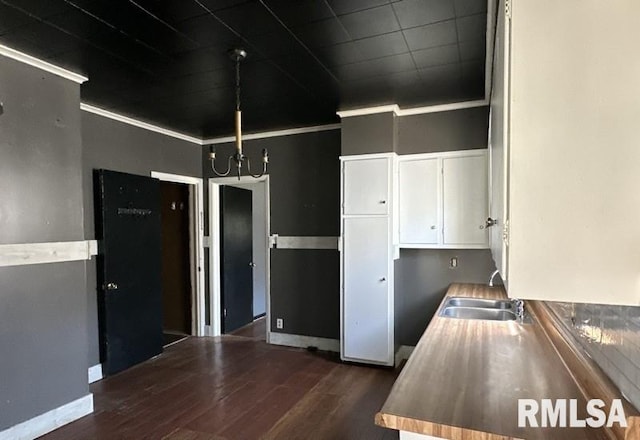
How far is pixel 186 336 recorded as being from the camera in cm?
502

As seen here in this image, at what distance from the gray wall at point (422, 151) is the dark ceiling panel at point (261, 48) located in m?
0.23

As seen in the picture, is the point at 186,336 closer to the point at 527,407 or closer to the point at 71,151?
the point at 71,151

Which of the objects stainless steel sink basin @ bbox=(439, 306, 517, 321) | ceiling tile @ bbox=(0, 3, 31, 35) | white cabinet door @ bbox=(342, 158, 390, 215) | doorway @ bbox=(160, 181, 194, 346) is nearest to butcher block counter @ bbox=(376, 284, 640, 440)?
stainless steel sink basin @ bbox=(439, 306, 517, 321)

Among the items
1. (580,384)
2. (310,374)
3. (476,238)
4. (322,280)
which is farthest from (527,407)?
(322,280)

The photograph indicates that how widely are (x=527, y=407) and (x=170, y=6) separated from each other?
8.08ft

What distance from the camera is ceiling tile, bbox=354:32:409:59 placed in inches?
93.7

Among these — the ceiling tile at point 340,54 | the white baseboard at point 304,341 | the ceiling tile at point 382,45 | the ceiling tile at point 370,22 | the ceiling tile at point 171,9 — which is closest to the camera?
the ceiling tile at point 171,9

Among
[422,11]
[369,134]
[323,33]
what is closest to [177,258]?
[369,134]

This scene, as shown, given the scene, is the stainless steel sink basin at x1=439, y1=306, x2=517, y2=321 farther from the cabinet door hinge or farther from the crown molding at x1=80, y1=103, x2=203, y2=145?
the crown molding at x1=80, y1=103, x2=203, y2=145

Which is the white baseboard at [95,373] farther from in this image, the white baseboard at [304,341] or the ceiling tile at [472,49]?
the ceiling tile at [472,49]

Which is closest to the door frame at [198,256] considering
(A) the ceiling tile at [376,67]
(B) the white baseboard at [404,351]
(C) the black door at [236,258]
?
(C) the black door at [236,258]

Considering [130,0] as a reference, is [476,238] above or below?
below

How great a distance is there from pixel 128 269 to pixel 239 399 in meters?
1.79

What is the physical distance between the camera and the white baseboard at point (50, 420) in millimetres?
2472
